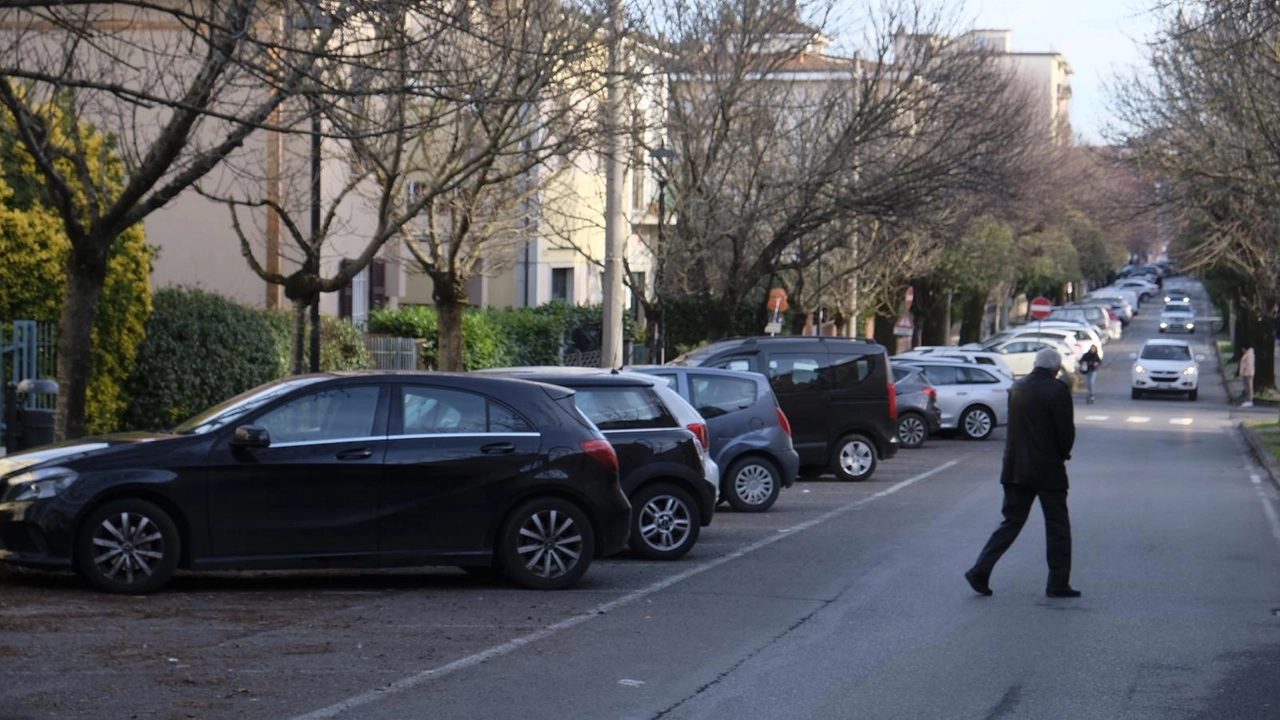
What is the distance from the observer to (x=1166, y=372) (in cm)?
4862

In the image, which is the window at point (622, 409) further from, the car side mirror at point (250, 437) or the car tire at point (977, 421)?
the car tire at point (977, 421)

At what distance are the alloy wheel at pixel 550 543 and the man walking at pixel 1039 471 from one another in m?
2.86

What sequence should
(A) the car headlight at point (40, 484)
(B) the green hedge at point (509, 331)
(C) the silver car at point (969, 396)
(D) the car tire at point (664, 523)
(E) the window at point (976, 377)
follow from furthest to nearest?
(E) the window at point (976, 377), (C) the silver car at point (969, 396), (B) the green hedge at point (509, 331), (D) the car tire at point (664, 523), (A) the car headlight at point (40, 484)

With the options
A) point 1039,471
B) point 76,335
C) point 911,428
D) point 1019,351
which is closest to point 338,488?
point 76,335

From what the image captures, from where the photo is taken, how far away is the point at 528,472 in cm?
1144

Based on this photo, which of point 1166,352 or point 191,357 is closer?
point 191,357

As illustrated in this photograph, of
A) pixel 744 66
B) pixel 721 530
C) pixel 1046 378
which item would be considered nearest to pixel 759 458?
pixel 721 530

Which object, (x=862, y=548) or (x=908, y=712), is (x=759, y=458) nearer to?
(x=862, y=548)

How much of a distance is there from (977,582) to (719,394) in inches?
263

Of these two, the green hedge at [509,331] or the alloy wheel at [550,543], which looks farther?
the green hedge at [509,331]

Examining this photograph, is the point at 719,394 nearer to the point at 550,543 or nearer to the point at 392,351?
the point at 550,543

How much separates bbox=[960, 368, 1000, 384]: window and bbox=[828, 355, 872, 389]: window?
11412 mm

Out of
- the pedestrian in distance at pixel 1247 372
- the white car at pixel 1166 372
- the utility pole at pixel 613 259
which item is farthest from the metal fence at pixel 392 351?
the white car at pixel 1166 372

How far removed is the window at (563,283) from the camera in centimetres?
4159
